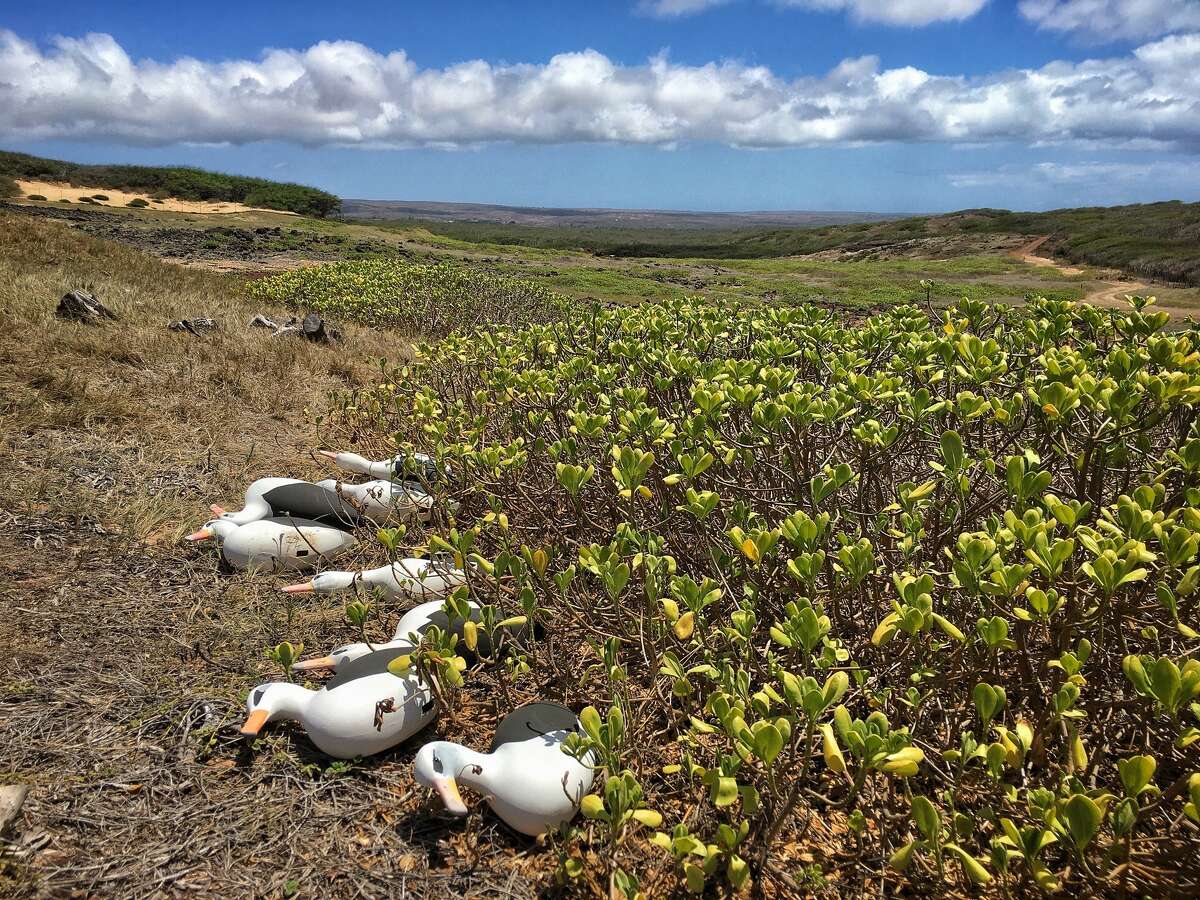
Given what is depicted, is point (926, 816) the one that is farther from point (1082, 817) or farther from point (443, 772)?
point (443, 772)

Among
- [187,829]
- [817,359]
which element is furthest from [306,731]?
[817,359]

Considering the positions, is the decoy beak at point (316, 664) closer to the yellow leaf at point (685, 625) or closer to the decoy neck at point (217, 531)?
the decoy neck at point (217, 531)

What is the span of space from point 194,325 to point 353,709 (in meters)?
6.36

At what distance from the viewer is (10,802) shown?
1848 millimetres

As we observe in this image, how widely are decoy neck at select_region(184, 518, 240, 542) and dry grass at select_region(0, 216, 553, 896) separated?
0.13 metres

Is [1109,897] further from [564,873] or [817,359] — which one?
[817,359]

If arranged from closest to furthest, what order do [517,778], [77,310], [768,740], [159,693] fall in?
[768,740], [517,778], [159,693], [77,310]

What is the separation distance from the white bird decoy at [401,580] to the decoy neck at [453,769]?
37.7 inches

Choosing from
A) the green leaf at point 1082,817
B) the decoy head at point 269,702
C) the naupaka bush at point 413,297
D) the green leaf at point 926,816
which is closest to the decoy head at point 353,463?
the decoy head at point 269,702

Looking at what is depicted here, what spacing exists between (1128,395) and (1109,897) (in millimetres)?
1319

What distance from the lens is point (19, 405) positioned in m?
4.66

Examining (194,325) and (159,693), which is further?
(194,325)

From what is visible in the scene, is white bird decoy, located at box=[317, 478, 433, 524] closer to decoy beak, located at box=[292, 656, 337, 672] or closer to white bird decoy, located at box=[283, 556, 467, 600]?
white bird decoy, located at box=[283, 556, 467, 600]

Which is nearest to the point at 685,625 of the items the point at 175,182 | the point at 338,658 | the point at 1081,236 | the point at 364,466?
the point at 338,658
